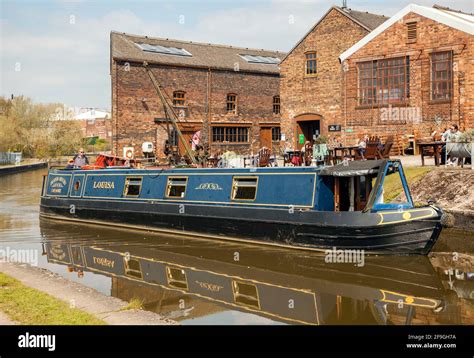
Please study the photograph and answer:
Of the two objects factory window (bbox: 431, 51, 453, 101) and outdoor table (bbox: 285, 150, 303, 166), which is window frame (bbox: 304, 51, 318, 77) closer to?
factory window (bbox: 431, 51, 453, 101)

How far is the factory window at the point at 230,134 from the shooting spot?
105 feet

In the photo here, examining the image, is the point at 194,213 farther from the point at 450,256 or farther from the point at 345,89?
the point at 345,89

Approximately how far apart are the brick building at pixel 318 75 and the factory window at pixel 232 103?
671 cm

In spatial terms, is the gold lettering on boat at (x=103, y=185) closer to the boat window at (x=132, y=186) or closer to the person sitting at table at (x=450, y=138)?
the boat window at (x=132, y=186)

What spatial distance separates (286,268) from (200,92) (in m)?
22.2

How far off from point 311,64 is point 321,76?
99 cm

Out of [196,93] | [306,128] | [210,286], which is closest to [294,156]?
[306,128]

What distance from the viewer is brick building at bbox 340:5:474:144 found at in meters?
19.3

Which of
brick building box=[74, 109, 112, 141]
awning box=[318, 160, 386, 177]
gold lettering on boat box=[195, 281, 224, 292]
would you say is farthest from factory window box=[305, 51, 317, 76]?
brick building box=[74, 109, 112, 141]

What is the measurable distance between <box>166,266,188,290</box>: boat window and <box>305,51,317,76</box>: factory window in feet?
55.0

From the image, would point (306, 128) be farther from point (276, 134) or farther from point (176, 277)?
point (176, 277)
